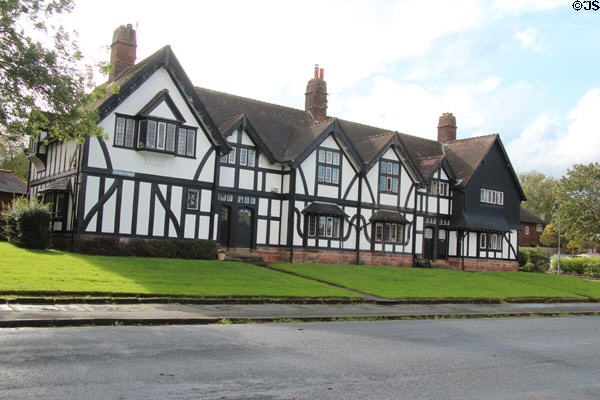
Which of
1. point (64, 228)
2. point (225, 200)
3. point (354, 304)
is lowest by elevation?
point (354, 304)

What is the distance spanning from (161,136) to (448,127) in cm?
2799

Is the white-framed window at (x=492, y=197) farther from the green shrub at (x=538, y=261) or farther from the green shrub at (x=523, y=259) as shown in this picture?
the green shrub at (x=538, y=261)

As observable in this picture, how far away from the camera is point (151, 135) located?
86.4 ft

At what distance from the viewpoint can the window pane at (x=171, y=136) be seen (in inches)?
1062

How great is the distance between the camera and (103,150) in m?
25.3

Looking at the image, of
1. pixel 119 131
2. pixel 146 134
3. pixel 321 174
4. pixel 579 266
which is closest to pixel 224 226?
pixel 321 174

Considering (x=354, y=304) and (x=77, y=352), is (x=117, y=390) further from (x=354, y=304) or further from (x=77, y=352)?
(x=354, y=304)

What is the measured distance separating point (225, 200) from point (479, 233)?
21.2m

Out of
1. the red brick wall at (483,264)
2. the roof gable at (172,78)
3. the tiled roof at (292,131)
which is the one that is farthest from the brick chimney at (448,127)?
the roof gable at (172,78)

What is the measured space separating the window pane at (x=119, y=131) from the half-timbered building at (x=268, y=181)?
5 centimetres

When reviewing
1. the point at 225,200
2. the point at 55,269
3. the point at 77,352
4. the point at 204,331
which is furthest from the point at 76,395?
the point at 225,200

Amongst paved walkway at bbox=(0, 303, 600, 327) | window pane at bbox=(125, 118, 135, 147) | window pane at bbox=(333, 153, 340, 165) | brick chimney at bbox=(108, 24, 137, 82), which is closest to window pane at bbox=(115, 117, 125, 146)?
window pane at bbox=(125, 118, 135, 147)

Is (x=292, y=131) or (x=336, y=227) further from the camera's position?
(x=292, y=131)

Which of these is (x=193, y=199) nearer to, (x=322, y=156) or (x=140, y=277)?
(x=322, y=156)
